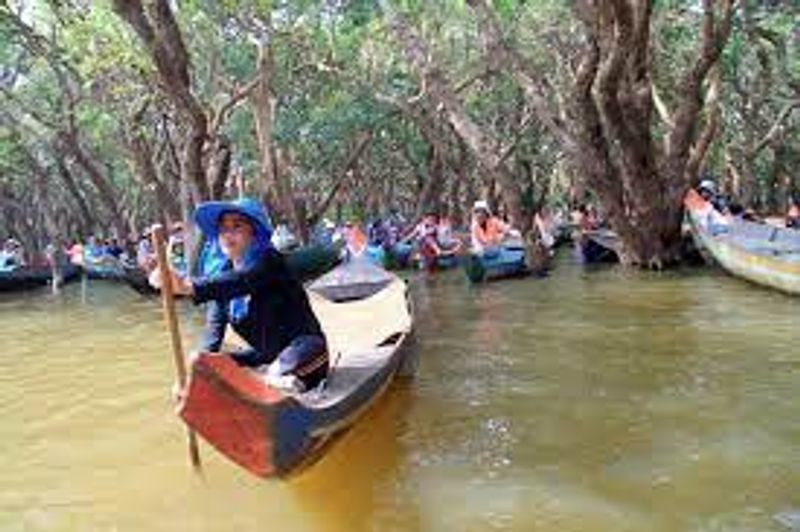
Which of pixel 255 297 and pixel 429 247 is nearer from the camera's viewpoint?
pixel 255 297

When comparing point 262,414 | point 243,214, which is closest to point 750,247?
point 243,214

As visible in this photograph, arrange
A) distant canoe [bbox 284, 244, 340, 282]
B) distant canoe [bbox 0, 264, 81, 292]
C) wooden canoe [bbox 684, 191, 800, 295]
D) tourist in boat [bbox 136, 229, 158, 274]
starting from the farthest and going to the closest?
1. distant canoe [bbox 0, 264, 81, 292]
2. distant canoe [bbox 284, 244, 340, 282]
3. tourist in boat [bbox 136, 229, 158, 274]
4. wooden canoe [bbox 684, 191, 800, 295]

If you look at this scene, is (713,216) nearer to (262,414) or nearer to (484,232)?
(484,232)

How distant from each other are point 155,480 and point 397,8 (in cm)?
1462

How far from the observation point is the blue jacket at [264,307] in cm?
586

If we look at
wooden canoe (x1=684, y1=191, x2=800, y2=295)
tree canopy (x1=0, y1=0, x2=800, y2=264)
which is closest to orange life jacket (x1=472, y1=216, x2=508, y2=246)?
tree canopy (x1=0, y1=0, x2=800, y2=264)

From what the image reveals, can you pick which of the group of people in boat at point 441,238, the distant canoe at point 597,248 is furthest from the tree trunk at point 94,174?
the distant canoe at point 597,248

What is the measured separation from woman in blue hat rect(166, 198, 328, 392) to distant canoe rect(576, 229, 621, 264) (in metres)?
14.4

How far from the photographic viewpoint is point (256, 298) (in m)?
6.18

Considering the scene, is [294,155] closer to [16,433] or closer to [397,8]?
[397,8]

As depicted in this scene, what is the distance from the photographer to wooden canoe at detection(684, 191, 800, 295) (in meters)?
13.8

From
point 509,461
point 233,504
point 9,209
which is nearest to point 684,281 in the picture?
point 509,461

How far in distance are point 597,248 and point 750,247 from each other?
588cm

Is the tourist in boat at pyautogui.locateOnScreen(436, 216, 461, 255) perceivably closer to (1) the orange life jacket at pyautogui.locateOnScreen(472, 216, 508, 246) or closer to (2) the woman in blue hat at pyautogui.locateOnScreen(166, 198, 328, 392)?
(1) the orange life jacket at pyautogui.locateOnScreen(472, 216, 508, 246)
